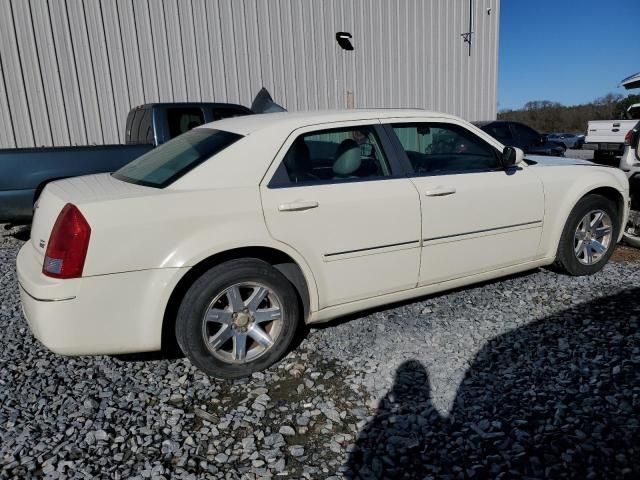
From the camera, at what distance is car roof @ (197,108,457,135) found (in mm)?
3072

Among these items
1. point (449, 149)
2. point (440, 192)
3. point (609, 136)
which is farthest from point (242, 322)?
point (609, 136)

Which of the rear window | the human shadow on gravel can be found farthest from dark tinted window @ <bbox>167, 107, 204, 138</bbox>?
the human shadow on gravel

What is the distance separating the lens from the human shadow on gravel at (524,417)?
2125 mm

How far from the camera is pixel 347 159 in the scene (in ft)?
10.7

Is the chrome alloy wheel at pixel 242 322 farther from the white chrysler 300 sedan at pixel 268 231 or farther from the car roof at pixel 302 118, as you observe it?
the car roof at pixel 302 118

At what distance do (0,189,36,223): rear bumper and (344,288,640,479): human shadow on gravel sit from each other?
431 cm

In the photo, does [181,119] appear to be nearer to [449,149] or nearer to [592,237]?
[449,149]

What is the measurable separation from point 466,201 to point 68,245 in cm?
256

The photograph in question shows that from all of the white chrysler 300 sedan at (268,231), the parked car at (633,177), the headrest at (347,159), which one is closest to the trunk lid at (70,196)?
the white chrysler 300 sedan at (268,231)

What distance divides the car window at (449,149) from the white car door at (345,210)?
46cm

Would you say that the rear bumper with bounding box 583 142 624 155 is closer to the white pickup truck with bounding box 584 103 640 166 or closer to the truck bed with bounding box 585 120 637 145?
the white pickup truck with bounding box 584 103 640 166

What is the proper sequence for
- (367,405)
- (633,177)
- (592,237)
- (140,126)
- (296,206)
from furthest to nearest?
(140,126), (633,177), (592,237), (296,206), (367,405)

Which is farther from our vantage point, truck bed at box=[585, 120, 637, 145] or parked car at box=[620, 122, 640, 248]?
truck bed at box=[585, 120, 637, 145]

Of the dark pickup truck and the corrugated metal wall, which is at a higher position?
the corrugated metal wall
